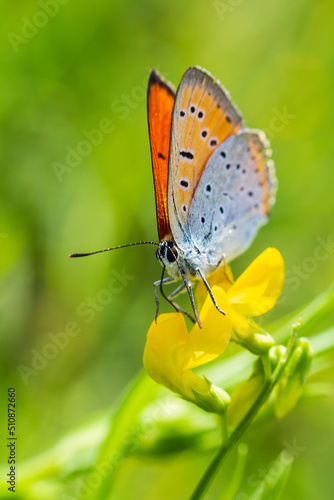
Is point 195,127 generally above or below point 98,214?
above

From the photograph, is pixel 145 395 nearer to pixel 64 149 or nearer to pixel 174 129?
pixel 174 129

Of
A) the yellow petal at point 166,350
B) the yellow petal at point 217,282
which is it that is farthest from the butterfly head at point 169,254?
the yellow petal at point 166,350

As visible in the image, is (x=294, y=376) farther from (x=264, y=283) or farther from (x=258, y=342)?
(x=264, y=283)

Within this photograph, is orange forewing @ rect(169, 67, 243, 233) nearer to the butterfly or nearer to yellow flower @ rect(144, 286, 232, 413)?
the butterfly

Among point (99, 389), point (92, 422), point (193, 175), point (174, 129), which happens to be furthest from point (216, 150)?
point (99, 389)

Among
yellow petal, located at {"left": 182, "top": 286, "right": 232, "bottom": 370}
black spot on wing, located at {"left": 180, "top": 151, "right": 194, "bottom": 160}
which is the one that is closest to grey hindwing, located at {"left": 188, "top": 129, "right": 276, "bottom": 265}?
black spot on wing, located at {"left": 180, "top": 151, "right": 194, "bottom": 160}

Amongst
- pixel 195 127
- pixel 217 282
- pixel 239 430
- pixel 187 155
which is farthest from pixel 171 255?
pixel 239 430
